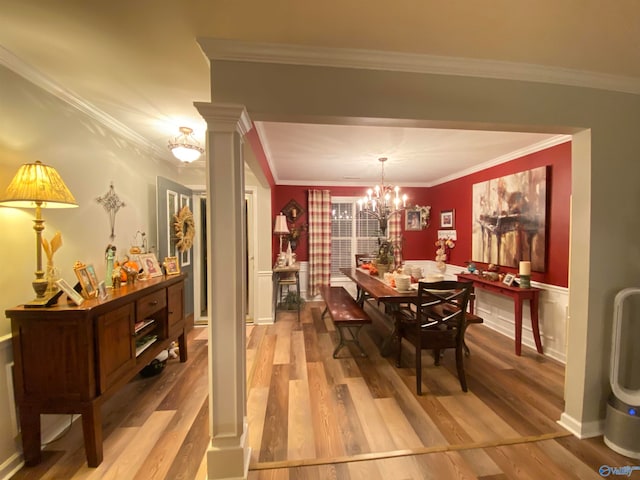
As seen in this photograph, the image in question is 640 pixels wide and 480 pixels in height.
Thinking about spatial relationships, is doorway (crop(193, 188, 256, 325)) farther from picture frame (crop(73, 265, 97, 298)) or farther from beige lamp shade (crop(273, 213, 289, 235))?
picture frame (crop(73, 265, 97, 298))

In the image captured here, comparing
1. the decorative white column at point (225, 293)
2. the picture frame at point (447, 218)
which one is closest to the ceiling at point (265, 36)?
the decorative white column at point (225, 293)

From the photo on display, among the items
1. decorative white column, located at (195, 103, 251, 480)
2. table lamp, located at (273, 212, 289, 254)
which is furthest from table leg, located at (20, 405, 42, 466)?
table lamp, located at (273, 212, 289, 254)

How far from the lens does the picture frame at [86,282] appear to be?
1663 millimetres

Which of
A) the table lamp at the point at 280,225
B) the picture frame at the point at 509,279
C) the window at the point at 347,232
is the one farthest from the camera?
the window at the point at 347,232

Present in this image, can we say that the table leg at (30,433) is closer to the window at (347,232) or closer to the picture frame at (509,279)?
the window at (347,232)

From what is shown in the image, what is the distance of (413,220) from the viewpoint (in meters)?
5.07

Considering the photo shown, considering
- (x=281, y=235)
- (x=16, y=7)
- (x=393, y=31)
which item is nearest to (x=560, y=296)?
(x=393, y=31)

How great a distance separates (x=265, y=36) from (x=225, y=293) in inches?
53.4

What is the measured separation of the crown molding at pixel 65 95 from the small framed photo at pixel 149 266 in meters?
1.19

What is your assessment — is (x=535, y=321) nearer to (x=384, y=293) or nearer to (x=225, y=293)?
(x=384, y=293)

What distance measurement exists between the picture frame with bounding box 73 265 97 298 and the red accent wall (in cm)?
304

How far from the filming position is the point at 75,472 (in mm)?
1484

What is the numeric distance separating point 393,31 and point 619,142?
5.61 ft

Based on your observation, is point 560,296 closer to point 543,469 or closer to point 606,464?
point 606,464
